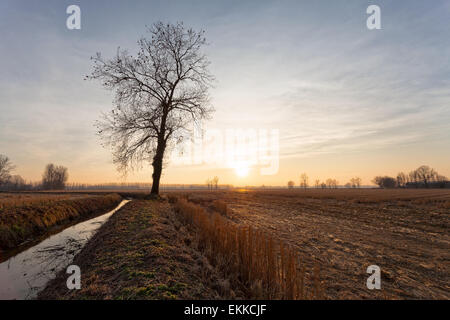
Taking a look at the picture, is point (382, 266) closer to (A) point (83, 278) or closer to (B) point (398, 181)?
(A) point (83, 278)

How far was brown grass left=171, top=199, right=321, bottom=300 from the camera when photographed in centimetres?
340

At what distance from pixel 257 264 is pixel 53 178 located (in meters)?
146

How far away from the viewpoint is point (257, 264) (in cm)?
417

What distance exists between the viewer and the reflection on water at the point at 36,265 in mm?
4379

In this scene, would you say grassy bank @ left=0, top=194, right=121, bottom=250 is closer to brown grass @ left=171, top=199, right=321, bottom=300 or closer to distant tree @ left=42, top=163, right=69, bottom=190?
brown grass @ left=171, top=199, right=321, bottom=300

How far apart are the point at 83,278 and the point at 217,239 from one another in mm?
3321

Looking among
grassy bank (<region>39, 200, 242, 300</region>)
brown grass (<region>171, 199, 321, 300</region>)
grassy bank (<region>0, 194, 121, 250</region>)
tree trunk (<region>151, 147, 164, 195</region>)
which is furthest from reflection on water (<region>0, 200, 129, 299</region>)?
tree trunk (<region>151, 147, 164, 195</region>)

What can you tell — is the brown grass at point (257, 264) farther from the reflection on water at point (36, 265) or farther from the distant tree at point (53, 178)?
the distant tree at point (53, 178)

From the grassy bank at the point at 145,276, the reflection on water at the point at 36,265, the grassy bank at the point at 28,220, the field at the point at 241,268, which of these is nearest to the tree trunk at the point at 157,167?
the grassy bank at the point at 28,220

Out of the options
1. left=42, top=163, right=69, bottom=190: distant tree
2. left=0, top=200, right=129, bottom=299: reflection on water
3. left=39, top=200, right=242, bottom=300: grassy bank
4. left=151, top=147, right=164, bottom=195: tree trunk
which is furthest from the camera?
left=42, top=163, right=69, bottom=190: distant tree

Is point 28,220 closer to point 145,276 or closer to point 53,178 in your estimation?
point 145,276

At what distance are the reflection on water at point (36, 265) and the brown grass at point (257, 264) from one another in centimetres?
413

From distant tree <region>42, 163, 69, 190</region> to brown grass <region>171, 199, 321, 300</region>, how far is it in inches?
5600

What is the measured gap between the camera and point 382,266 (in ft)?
20.5
